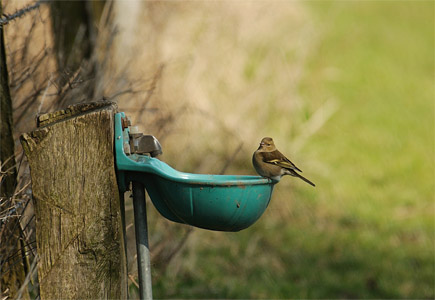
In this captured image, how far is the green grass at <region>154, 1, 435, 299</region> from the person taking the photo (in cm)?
596

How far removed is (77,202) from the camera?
264 centimetres

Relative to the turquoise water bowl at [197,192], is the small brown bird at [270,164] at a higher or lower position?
higher

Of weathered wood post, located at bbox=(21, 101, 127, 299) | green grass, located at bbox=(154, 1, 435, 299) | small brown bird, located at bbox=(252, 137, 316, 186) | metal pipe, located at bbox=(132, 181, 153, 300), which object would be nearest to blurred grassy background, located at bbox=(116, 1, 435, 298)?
green grass, located at bbox=(154, 1, 435, 299)

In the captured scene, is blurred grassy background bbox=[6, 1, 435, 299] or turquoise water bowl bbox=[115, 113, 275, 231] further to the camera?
blurred grassy background bbox=[6, 1, 435, 299]

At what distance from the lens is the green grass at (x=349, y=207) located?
19.6ft

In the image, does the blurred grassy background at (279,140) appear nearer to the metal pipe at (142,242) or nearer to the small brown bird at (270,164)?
the small brown bird at (270,164)

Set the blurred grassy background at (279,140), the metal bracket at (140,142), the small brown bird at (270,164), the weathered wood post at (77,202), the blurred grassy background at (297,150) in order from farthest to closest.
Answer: the blurred grassy background at (297,150) → the blurred grassy background at (279,140) → the small brown bird at (270,164) → the metal bracket at (140,142) → the weathered wood post at (77,202)

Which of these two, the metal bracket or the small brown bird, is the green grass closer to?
the small brown bird

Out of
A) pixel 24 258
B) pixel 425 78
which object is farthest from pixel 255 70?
pixel 24 258

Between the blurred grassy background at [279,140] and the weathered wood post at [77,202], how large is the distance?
1.49 m

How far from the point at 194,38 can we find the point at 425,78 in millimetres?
5514

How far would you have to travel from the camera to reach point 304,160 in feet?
27.7

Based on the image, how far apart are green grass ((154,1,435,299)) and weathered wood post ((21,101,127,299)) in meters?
2.82

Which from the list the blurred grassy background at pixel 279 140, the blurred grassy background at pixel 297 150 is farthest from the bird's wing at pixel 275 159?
the blurred grassy background at pixel 297 150
